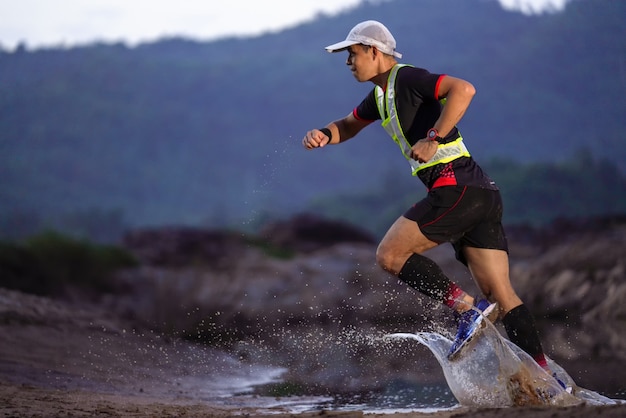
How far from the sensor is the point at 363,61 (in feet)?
17.5

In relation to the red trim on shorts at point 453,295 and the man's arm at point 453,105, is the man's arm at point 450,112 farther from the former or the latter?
the red trim on shorts at point 453,295

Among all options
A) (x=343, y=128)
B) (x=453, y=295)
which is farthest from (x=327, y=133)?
(x=453, y=295)

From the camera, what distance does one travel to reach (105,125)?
80.2 feet

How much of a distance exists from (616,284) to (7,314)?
24.5 ft

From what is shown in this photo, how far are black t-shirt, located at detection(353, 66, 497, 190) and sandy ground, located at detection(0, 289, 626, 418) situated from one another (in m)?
1.29

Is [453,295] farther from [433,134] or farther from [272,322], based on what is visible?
[272,322]

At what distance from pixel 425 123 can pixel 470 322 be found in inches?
45.7

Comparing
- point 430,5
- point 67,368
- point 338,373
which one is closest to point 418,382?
point 338,373

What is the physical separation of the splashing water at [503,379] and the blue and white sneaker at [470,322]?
0.18 feet

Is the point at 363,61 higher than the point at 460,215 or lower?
higher

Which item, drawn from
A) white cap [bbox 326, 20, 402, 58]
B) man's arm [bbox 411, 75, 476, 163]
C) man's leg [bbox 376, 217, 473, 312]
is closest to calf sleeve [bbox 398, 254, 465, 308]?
man's leg [bbox 376, 217, 473, 312]

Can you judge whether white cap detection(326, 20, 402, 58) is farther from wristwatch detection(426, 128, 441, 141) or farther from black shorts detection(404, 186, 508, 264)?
black shorts detection(404, 186, 508, 264)

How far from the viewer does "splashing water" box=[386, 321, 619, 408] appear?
5184 mm

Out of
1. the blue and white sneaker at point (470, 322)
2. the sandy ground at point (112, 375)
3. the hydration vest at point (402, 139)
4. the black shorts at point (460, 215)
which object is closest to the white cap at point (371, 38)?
the hydration vest at point (402, 139)
